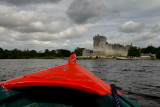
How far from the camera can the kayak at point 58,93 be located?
1563 mm

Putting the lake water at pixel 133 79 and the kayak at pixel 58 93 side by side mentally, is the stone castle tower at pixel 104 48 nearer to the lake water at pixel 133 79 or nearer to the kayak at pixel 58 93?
the lake water at pixel 133 79

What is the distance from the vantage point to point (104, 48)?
98.2 meters

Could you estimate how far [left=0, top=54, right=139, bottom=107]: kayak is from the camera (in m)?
1.56

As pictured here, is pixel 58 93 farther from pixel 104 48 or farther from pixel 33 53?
pixel 33 53

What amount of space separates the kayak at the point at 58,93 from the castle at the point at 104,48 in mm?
97250

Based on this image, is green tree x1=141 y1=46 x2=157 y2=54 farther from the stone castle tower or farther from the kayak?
the kayak

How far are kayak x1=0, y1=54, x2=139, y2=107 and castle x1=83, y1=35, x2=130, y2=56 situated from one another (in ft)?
319

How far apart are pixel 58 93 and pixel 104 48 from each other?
98.0m

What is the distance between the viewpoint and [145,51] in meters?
113

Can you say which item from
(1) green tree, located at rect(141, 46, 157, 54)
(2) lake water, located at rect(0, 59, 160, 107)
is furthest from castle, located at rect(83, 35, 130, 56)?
(2) lake water, located at rect(0, 59, 160, 107)

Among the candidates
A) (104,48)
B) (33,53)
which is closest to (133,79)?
(104,48)

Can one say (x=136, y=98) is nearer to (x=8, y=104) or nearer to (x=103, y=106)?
(x=103, y=106)

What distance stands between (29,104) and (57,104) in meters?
0.42

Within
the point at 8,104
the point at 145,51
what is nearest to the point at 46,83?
the point at 8,104
